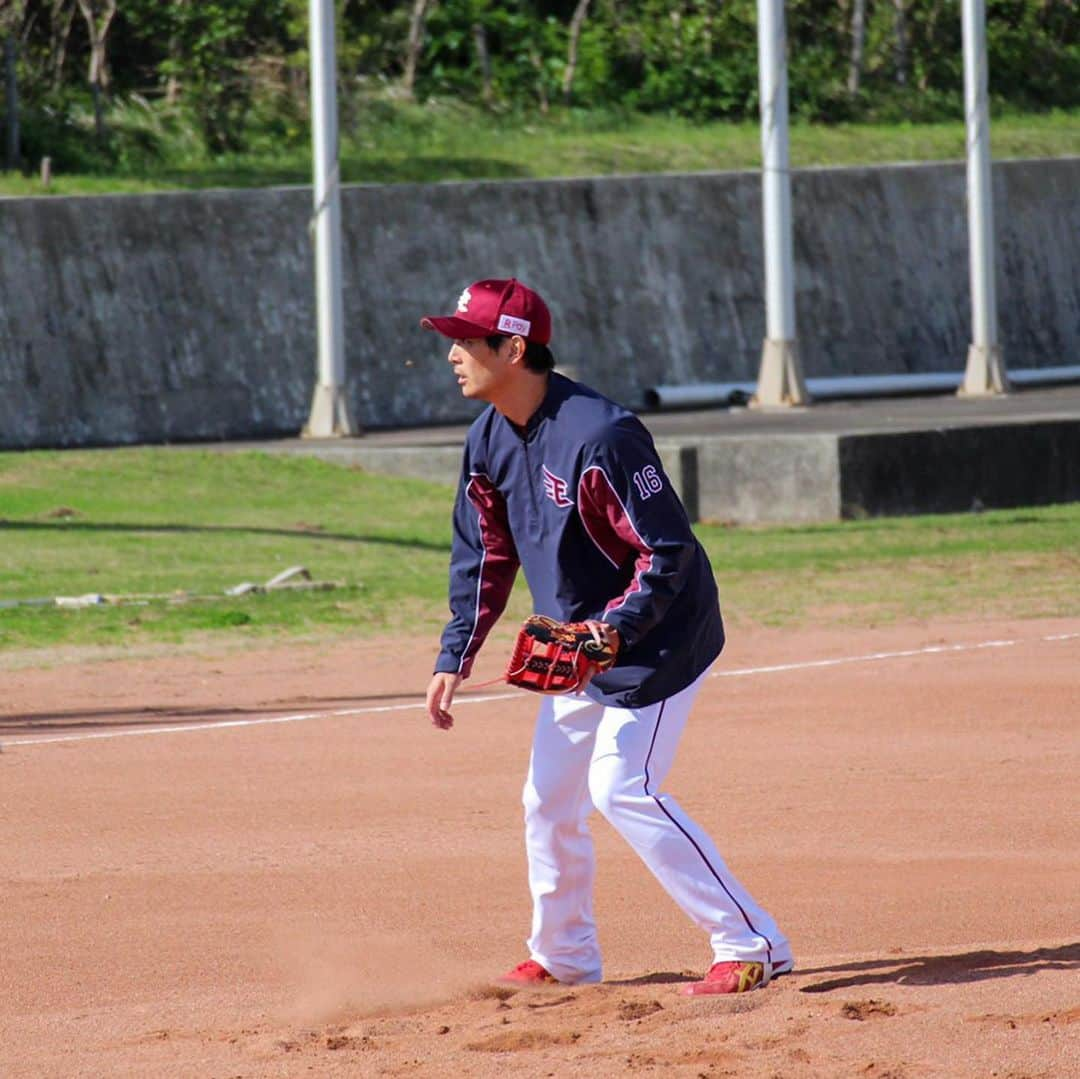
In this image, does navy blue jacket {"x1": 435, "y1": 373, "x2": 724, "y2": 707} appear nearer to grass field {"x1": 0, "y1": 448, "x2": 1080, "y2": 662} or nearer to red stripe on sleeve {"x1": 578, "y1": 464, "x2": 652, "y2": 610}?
red stripe on sleeve {"x1": 578, "y1": 464, "x2": 652, "y2": 610}

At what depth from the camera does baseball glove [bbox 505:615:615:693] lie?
5.26m

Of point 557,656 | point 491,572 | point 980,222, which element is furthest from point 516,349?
point 980,222

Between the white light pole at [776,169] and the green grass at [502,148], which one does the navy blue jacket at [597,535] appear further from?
the green grass at [502,148]

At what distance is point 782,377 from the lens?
2778 centimetres

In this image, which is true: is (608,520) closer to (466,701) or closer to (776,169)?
(466,701)

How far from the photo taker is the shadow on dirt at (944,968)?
568 cm

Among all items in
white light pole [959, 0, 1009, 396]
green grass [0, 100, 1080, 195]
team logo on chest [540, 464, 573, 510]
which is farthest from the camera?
green grass [0, 100, 1080, 195]

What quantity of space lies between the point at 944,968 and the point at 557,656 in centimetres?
156

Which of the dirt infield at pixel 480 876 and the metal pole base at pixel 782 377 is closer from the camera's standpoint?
the dirt infield at pixel 480 876

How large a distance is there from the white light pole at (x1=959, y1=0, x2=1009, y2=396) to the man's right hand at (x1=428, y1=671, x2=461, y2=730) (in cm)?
2481

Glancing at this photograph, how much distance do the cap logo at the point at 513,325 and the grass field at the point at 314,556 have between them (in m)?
8.84

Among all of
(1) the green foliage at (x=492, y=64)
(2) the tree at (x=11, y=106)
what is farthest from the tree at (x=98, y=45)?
(2) the tree at (x=11, y=106)

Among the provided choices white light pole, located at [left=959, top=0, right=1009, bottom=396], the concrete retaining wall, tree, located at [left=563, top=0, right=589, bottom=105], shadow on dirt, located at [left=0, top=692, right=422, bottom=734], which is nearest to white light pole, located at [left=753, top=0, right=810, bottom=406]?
white light pole, located at [left=959, top=0, right=1009, bottom=396]

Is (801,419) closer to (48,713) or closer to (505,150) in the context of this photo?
(505,150)
